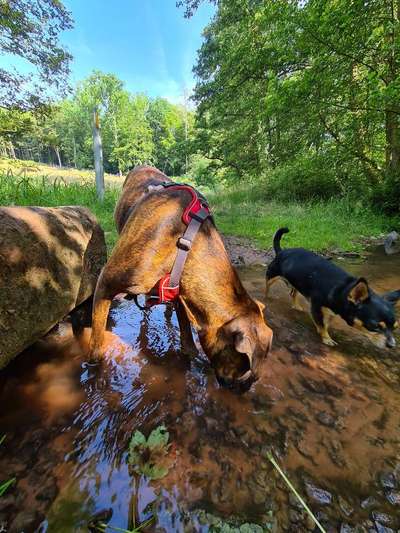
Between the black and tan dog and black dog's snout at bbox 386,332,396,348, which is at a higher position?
the black and tan dog

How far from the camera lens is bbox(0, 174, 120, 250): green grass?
21.1 feet

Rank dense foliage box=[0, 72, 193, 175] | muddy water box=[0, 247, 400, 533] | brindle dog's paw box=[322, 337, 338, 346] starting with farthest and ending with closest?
1. dense foliage box=[0, 72, 193, 175]
2. brindle dog's paw box=[322, 337, 338, 346]
3. muddy water box=[0, 247, 400, 533]

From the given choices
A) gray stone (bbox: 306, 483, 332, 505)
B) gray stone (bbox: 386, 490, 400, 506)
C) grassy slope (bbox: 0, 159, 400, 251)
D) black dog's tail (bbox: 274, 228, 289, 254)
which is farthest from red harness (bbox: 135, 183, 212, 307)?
grassy slope (bbox: 0, 159, 400, 251)

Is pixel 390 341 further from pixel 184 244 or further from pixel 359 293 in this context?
pixel 184 244

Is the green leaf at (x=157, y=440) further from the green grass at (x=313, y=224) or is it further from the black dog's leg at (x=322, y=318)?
the green grass at (x=313, y=224)

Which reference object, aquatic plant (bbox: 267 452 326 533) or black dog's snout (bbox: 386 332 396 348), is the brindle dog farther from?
black dog's snout (bbox: 386 332 396 348)

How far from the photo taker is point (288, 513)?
1537 mm

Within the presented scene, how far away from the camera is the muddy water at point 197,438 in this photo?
59.8 inches

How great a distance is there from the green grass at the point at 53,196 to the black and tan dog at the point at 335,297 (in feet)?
11.7

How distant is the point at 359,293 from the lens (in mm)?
3160

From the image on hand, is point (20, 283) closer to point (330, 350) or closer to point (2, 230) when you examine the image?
point (2, 230)

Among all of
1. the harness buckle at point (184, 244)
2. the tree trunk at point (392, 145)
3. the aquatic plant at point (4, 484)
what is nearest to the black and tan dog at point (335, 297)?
the harness buckle at point (184, 244)

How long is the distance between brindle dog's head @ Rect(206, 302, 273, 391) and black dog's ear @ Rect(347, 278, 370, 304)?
157 centimetres

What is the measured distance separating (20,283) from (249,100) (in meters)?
16.9
